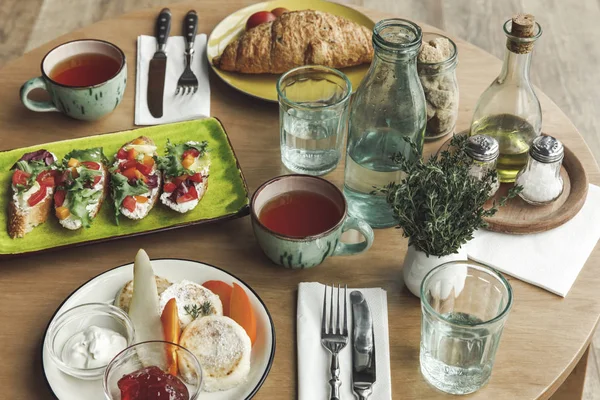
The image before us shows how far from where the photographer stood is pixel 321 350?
1.29 metres

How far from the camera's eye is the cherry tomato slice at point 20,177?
151 cm

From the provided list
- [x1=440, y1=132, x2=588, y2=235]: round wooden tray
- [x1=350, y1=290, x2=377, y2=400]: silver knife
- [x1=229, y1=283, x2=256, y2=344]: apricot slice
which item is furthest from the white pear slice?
[x1=440, y1=132, x2=588, y2=235]: round wooden tray

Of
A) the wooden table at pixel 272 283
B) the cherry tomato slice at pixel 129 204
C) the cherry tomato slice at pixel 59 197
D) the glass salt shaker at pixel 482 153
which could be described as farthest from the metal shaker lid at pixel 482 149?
the cherry tomato slice at pixel 59 197

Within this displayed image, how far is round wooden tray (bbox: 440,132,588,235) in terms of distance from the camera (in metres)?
1.49

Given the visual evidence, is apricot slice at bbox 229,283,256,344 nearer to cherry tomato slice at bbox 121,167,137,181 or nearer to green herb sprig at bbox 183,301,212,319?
green herb sprig at bbox 183,301,212,319

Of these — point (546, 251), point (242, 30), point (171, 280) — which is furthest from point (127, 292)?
point (242, 30)

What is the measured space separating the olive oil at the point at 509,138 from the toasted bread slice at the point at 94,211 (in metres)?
0.79

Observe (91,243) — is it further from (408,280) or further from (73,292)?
(408,280)

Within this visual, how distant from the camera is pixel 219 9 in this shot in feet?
6.87

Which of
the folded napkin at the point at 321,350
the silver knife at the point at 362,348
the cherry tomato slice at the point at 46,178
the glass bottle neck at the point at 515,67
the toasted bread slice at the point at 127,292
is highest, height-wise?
the glass bottle neck at the point at 515,67

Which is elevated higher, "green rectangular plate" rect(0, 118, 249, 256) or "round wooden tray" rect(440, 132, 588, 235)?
"round wooden tray" rect(440, 132, 588, 235)

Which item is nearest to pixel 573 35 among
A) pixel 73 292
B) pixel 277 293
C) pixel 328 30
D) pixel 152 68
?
pixel 328 30

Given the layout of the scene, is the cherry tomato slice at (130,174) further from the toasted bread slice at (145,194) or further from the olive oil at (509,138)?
the olive oil at (509,138)

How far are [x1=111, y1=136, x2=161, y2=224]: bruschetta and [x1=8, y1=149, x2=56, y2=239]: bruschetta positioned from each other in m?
0.13
